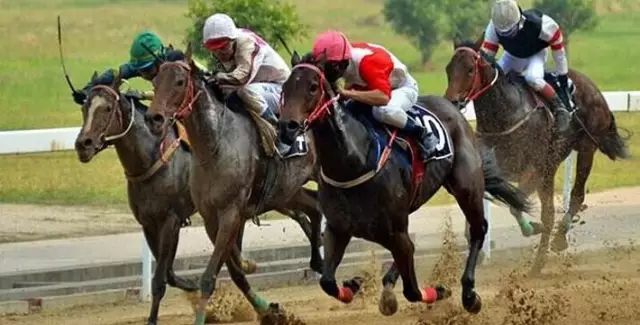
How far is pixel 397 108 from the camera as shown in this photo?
8656mm

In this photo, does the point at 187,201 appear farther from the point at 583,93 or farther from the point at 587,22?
the point at 587,22

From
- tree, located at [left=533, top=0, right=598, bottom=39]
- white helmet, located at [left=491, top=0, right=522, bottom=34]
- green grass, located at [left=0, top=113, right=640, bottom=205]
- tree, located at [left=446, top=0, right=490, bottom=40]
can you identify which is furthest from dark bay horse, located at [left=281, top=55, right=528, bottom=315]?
tree, located at [left=446, top=0, right=490, bottom=40]

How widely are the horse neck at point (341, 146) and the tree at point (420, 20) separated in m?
31.9

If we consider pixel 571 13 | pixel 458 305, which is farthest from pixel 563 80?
pixel 571 13

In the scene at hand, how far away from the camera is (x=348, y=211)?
8.28m

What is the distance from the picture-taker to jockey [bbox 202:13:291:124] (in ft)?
29.9

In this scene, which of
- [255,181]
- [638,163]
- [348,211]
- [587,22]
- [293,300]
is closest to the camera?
[348,211]

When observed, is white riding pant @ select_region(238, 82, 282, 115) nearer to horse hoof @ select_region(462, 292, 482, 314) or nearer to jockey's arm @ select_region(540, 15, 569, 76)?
horse hoof @ select_region(462, 292, 482, 314)

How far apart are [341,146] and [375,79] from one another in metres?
0.48

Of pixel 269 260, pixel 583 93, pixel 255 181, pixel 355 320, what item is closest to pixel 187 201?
pixel 255 181

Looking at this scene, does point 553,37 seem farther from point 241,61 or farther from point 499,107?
point 241,61

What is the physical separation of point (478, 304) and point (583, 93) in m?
3.92

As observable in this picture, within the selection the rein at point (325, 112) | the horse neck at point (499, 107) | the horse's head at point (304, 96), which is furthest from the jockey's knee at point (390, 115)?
the horse neck at point (499, 107)

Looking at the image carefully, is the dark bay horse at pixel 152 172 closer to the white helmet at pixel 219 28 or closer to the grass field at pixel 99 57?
the white helmet at pixel 219 28
